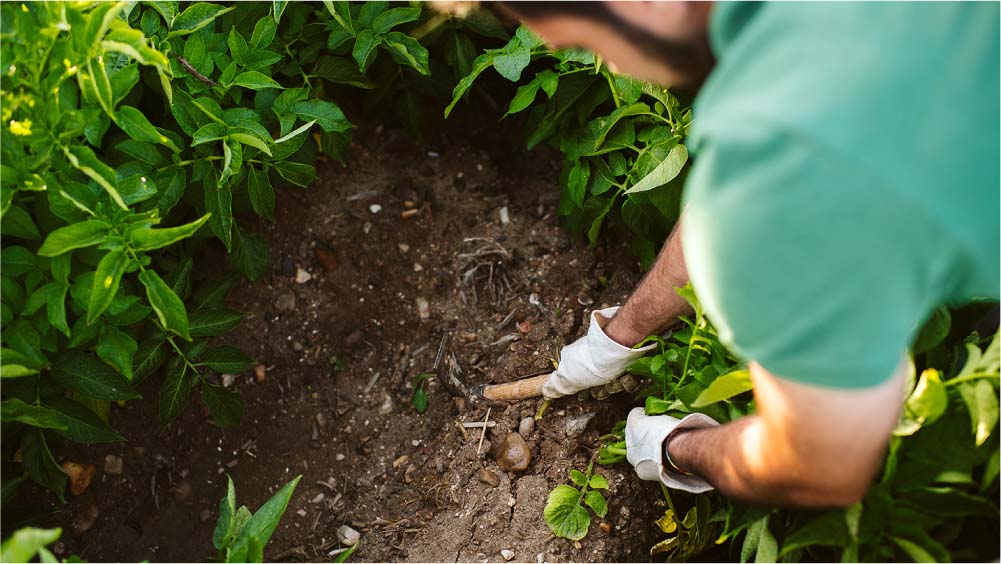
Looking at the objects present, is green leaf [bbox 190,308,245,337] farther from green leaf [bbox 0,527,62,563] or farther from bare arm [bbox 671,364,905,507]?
bare arm [bbox 671,364,905,507]

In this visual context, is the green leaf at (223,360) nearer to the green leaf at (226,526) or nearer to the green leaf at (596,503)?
the green leaf at (226,526)

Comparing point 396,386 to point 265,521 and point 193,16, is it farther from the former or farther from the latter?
point 193,16

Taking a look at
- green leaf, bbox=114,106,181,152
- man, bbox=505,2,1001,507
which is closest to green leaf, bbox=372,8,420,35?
green leaf, bbox=114,106,181,152

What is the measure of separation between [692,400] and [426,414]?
2.71ft

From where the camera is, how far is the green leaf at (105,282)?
53.4 inches

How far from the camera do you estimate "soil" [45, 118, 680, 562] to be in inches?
73.8

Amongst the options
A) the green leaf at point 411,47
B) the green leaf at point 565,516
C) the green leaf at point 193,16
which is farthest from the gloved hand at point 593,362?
the green leaf at point 193,16

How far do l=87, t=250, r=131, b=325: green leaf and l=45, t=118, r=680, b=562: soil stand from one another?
2.22 feet

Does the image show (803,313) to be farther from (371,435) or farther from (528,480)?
(371,435)

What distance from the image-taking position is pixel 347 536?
1.94m

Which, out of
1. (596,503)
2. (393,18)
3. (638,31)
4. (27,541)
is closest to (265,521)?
(27,541)

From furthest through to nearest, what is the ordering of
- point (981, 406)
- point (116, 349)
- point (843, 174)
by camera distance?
point (116, 349)
point (981, 406)
point (843, 174)

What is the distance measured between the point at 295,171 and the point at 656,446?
41.4 inches

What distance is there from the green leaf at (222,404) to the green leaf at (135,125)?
25.0 inches
